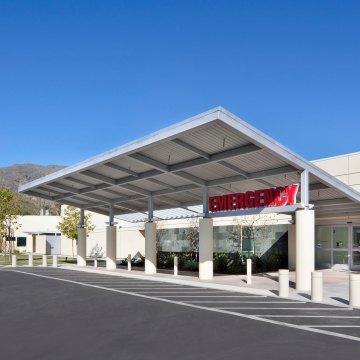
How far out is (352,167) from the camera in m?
28.3

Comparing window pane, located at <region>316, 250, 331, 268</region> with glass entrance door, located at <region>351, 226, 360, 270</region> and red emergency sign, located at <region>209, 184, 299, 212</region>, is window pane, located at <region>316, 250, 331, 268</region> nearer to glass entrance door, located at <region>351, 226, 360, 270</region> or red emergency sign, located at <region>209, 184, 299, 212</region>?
glass entrance door, located at <region>351, 226, 360, 270</region>

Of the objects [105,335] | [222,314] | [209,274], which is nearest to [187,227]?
[209,274]

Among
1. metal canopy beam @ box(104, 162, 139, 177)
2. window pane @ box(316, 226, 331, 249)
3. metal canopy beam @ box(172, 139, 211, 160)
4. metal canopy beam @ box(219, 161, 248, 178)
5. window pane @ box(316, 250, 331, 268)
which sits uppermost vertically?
metal canopy beam @ box(172, 139, 211, 160)

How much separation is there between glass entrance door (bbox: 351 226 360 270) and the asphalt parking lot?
13.1m

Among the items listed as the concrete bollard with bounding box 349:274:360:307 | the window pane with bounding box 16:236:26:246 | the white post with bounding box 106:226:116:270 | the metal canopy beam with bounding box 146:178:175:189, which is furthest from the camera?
the window pane with bounding box 16:236:26:246

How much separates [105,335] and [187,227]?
30.5 metres

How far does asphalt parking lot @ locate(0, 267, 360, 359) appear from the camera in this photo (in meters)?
8.62

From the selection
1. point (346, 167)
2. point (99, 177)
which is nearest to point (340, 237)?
point (346, 167)

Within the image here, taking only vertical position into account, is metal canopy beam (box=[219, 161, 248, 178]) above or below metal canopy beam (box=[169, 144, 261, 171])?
below

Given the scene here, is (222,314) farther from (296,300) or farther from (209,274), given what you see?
(209,274)

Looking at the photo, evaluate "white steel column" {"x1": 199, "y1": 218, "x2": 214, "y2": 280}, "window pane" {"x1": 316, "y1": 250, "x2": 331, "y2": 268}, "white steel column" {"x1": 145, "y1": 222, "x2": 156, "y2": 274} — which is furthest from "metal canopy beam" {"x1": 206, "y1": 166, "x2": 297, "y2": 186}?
"window pane" {"x1": 316, "y1": 250, "x2": 331, "y2": 268}

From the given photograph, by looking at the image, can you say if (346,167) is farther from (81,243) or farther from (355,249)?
(81,243)

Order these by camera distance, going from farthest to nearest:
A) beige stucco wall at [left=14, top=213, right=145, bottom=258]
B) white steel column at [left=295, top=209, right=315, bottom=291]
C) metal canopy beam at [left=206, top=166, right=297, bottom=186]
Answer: beige stucco wall at [left=14, top=213, right=145, bottom=258] < metal canopy beam at [left=206, top=166, right=297, bottom=186] < white steel column at [left=295, top=209, right=315, bottom=291]

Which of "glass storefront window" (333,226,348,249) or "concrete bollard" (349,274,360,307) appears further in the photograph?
"glass storefront window" (333,226,348,249)
